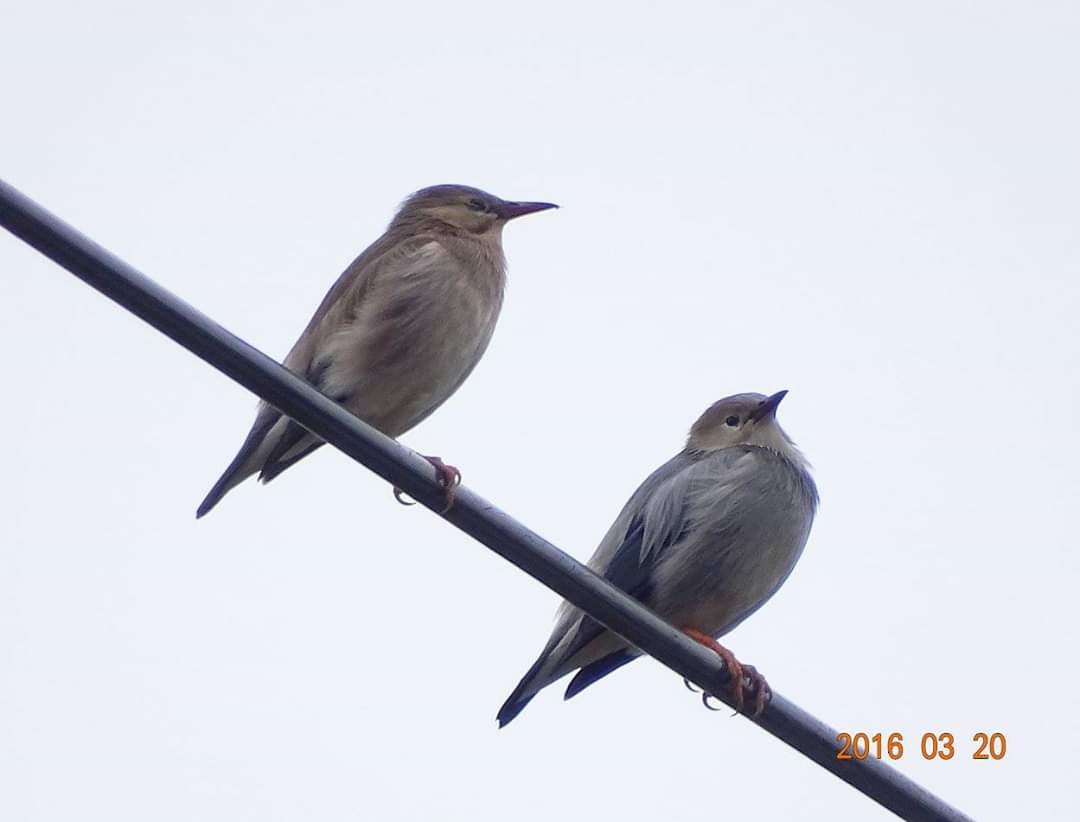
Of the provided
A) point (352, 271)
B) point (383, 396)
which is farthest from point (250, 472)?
point (352, 271)

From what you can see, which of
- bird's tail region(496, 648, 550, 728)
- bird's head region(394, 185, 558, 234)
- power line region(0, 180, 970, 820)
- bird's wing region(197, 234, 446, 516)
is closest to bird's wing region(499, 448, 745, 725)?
bird's tail region(496, 648, 550, 728)

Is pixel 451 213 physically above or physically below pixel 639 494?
above

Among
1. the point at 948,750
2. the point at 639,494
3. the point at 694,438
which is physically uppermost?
the point at 694,438

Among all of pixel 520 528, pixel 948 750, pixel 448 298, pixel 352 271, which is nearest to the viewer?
pixel 520 528

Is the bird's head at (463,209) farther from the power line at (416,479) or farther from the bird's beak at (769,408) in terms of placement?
the power line at (416,479)

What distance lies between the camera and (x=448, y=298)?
6246 millimetres

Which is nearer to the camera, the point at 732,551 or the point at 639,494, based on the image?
the point at 732,551

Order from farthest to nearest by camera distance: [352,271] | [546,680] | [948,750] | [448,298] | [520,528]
Result: 1. [352,271]
2. [448,298]
3. [546,680]
4. [948,750]
5. [520,528]

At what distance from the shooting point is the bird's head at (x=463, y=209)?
7.07 metres

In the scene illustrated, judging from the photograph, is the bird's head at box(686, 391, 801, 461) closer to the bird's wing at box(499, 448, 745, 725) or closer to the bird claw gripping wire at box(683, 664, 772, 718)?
the bird's wing at box(499, 448, 745, 725)

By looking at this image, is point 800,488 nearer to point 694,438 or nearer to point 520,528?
point 694,438

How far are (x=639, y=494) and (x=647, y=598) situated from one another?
1.95 ft

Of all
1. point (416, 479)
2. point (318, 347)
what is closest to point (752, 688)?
point (416, 479)

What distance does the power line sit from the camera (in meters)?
3.25
